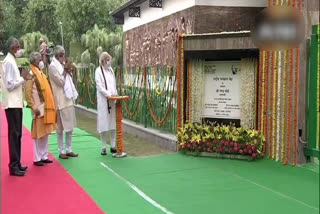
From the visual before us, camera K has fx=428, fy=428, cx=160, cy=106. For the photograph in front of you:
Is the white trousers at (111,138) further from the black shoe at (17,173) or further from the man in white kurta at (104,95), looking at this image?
the black shoe at (17,173)

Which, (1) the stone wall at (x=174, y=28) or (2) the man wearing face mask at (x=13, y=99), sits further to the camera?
(1) the stone wall at (x=174, y=28)

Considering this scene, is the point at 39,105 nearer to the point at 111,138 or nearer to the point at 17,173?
the point at 17,173

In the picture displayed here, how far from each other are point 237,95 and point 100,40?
25313mm

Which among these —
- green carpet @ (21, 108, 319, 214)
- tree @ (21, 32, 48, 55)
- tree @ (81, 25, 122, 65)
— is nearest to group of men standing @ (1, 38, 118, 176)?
green carpet @ (21, 108, 319, 214)

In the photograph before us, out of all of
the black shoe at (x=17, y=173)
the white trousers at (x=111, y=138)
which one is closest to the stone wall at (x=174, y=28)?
the white trousers at (x=111, y=138)

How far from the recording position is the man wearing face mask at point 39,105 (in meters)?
6.74

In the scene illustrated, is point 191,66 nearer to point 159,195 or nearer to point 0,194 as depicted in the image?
point 159,195

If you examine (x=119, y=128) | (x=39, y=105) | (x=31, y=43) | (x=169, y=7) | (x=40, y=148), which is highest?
(x=31, y=43)

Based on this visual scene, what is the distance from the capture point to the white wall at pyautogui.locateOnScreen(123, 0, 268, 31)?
963cm

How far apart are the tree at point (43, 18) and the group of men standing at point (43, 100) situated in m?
45.8

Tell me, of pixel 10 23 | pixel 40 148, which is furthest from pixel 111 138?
pixel 10 23

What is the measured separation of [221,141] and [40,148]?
304 centimetres

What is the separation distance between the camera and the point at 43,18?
52.1 meters

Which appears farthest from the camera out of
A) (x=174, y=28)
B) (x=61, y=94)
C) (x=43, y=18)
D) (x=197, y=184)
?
(x=43, y=18)
